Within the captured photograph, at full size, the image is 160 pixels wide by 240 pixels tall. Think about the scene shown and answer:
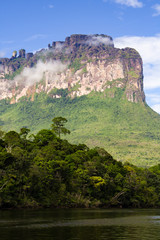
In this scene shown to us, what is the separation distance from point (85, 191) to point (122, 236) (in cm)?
5906

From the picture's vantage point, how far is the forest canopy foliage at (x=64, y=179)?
87250mm

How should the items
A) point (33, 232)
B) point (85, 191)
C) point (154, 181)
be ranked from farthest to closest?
point (154, 181)
point (85, 191)
point (33, 232)

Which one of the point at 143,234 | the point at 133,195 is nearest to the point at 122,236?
the point at 143,234

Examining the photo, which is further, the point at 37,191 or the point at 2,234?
the point at 37,191

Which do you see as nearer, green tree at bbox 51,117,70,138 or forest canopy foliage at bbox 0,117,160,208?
forest canopy foliage at bbox 0,117,160,208

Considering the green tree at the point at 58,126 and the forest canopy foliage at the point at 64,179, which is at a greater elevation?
the green tree at the point at 58,126

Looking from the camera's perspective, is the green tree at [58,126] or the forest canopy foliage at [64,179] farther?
the green tree at [58,126]

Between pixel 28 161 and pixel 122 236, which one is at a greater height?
pixel 28 161

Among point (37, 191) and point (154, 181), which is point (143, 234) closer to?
point (37, 191)

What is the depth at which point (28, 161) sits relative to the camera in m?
90.1

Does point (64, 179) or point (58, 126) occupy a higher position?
point (58, 126)

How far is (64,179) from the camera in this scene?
101 m

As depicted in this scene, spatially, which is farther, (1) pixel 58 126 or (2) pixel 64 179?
(1) pixel 58 126

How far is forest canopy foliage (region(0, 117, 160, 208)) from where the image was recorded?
87250mm
